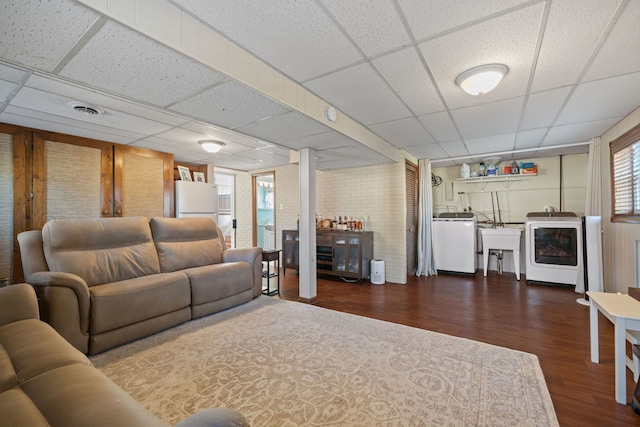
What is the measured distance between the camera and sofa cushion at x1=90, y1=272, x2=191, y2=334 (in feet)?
7.35

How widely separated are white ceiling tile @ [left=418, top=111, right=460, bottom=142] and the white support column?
5.06ft

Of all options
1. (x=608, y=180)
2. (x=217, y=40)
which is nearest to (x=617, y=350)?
(x=608, y=180)

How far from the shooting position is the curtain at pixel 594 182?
12.3ft

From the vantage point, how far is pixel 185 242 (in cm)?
354

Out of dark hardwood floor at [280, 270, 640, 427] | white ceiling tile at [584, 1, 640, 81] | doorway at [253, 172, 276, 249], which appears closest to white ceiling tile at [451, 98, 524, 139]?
white ceiling tile at [584, 1, 640, 81]

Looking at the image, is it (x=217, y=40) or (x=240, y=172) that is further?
(x=240, y=172)

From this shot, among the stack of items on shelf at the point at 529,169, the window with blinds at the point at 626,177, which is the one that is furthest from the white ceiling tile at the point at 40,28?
the stack of items on shelf at the point at 529,169

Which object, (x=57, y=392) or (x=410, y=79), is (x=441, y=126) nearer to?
(x=410, y=79)

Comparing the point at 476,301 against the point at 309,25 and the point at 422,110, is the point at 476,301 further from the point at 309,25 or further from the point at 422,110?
the point at 309,25

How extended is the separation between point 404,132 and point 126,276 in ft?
12.4

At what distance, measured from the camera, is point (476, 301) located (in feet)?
12.1

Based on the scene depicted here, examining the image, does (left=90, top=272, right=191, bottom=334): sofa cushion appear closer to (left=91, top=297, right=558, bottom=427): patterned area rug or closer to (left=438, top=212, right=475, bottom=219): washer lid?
(left=91, top=297, right=558, bottom=427): patterned area rug

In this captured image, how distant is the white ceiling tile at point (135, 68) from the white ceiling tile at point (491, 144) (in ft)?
12.6

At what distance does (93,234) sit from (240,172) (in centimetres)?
383
